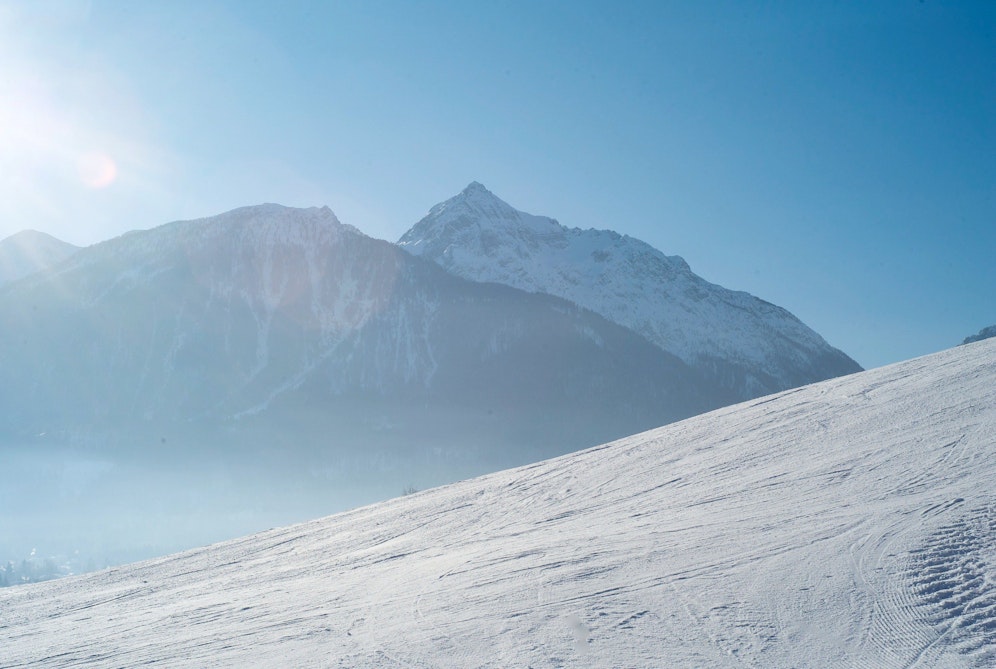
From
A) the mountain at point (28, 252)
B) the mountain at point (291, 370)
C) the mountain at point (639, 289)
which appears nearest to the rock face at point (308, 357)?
the mountain at point (291, 370)

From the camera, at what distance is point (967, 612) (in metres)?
7.07

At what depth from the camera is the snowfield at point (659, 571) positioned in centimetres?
746

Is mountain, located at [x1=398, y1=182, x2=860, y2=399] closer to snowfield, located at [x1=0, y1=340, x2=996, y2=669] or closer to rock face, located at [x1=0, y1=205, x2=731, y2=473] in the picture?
rock face, located at [x1=0, y1=205, x2=731, y2=473]

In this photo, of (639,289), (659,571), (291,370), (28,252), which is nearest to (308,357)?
(291,370)

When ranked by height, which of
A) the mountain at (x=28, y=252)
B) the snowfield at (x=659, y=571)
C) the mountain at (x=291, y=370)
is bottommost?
the snowfield at (x=659, y=571)

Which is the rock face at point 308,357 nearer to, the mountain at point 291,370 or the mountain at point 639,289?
the mountain at point 291,370

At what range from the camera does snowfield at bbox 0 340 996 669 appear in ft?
24.5

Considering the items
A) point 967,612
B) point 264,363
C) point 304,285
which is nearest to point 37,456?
point 264,363

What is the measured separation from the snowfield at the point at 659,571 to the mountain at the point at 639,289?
115 meters

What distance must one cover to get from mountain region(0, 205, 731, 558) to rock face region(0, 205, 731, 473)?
250 mm

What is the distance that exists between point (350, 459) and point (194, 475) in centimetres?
1896

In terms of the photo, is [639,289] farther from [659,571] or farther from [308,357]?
[659,571]

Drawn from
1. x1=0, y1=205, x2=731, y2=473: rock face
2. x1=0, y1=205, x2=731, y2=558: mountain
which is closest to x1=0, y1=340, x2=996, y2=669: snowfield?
x1=0, y1=205, x2=731, y2=558: mountain

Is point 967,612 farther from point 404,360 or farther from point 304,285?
point 304,285
